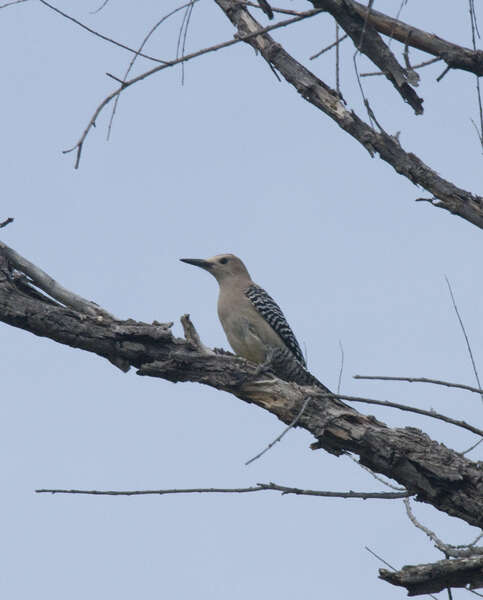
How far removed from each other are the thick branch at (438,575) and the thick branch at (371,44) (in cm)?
240

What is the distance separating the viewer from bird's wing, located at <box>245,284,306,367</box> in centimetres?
1005

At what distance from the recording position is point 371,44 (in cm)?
465

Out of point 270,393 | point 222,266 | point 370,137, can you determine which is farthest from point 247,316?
point 370,137

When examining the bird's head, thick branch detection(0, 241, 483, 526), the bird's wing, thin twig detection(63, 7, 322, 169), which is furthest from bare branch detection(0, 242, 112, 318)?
the bird's head

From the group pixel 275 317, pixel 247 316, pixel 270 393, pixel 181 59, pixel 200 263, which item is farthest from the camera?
pixel 200 263

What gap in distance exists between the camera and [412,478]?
16.9 feet

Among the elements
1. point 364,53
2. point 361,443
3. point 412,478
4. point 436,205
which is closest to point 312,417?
point 361,443

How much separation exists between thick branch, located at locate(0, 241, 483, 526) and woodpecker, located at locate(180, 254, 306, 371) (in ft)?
11.4

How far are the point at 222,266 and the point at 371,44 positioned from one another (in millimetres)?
6349

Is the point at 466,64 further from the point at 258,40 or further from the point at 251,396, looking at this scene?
the point at 251,396

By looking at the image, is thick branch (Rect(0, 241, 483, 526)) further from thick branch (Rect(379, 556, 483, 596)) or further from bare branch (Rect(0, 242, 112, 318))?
thick branch (Rect(379, 556, 483, 596))

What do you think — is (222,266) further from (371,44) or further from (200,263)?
(371,44)

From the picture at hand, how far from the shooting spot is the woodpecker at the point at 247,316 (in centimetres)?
973

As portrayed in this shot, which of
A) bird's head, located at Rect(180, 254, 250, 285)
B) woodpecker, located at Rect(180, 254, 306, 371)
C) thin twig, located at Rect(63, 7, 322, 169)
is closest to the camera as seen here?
thin twig, located at Rect(63, 7, 322, 169)
